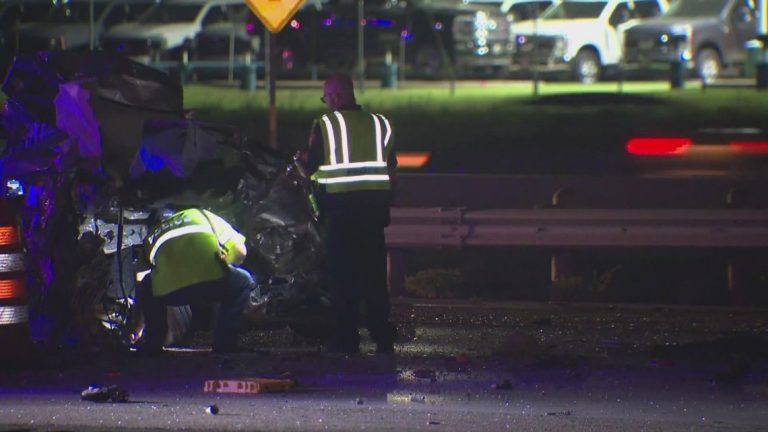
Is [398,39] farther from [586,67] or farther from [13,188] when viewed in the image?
[13,188]

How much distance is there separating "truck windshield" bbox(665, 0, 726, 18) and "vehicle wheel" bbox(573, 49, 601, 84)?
197 cm

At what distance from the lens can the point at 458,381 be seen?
8.03 m

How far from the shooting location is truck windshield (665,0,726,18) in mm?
31078

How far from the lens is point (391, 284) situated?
1126cm

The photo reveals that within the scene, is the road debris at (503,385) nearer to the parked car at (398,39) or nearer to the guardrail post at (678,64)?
the guardrail post at (678,64)

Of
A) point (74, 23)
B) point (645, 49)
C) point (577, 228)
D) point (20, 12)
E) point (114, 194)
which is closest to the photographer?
point (114, 194)

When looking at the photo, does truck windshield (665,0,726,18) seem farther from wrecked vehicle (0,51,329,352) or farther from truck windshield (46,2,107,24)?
wrecked vehicle (0,51,329,352)

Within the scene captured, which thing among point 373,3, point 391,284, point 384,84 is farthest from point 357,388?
point 373,3

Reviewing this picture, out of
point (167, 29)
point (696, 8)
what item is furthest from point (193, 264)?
point (167, 29)

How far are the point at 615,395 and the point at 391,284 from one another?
380 centimetres

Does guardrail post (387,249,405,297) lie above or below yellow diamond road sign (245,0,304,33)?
below

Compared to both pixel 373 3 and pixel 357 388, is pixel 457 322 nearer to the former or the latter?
pixel 357 388

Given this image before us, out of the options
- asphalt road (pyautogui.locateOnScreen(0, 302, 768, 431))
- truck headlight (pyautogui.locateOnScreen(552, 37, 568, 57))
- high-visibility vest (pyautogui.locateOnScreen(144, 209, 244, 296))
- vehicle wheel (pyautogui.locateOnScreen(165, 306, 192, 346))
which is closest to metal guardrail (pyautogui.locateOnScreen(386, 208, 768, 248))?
asphalt road (pyautogui.locateOnScreen(0, 302, 768, 431))

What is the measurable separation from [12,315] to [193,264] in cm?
102
